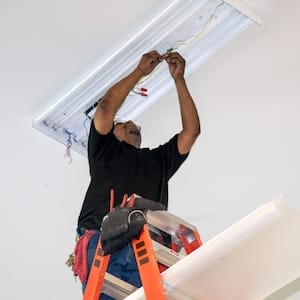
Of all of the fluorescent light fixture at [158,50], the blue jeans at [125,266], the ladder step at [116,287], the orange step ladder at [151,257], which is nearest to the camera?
the orange step ladder at [151,257]

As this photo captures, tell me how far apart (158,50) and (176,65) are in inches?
3.8

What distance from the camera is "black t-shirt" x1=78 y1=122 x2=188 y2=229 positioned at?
227 centimetres

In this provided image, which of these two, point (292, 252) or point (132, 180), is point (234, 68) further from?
point (292, 252)

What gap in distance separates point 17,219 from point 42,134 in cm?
66

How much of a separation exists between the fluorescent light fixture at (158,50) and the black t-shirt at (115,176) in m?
0.34

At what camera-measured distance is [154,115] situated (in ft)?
9.42

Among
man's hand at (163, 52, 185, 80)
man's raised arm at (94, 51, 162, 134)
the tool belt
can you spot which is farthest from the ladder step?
man's hand at (163, 52, 185, 80)

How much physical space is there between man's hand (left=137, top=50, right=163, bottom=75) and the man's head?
1.01 feet

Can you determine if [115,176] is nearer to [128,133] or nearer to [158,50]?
[128,133]

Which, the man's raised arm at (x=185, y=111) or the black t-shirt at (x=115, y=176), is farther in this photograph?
the man's raised arm at (x=185, y=111)

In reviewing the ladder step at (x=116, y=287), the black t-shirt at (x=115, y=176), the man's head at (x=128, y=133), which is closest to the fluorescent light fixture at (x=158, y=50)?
the man's head at (x=128, y=133)

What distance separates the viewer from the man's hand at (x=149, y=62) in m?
2.38

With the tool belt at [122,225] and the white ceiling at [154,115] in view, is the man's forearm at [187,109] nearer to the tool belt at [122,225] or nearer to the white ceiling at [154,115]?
the white ceiling at [154,115]

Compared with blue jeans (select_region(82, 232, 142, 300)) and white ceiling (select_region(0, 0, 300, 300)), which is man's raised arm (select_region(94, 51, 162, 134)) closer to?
white ceiling (select_region(0, 0, 300, 300))
